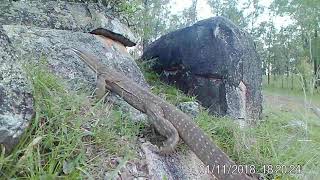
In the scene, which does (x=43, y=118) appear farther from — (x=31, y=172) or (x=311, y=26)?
(x=311, y=26)

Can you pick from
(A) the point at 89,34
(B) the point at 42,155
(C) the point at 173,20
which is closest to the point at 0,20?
(A) the point at 89,34

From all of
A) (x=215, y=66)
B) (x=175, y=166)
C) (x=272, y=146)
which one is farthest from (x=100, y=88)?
(x=215, y=66)

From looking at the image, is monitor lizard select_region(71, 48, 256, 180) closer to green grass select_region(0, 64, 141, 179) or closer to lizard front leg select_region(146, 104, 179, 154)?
lizard front leg select_region(146, 104, 179, 154)

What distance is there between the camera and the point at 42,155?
2438mm

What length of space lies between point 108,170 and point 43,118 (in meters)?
0.59

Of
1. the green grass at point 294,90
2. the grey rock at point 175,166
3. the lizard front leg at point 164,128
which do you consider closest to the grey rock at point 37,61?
the lizard front leg at point 164,128

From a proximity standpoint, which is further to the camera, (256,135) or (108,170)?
(256,135)

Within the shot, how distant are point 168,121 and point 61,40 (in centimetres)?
176

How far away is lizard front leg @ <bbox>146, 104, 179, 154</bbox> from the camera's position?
3691 millimetres

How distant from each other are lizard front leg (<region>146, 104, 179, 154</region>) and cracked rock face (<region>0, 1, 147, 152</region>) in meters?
0.24

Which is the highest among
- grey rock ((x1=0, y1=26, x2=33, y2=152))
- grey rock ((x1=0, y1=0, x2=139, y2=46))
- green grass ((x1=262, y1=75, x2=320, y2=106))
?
grey rock ((x1=0, y1=0, x2=139, y2=46))

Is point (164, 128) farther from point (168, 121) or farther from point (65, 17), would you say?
point (65, 17)

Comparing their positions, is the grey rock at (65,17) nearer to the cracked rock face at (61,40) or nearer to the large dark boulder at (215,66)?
the cracked rock face at (61,40)

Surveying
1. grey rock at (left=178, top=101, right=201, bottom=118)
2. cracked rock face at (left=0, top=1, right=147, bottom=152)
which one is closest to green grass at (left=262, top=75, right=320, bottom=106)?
grey rock at (left=178, top=101, right=201, bottom=118)
